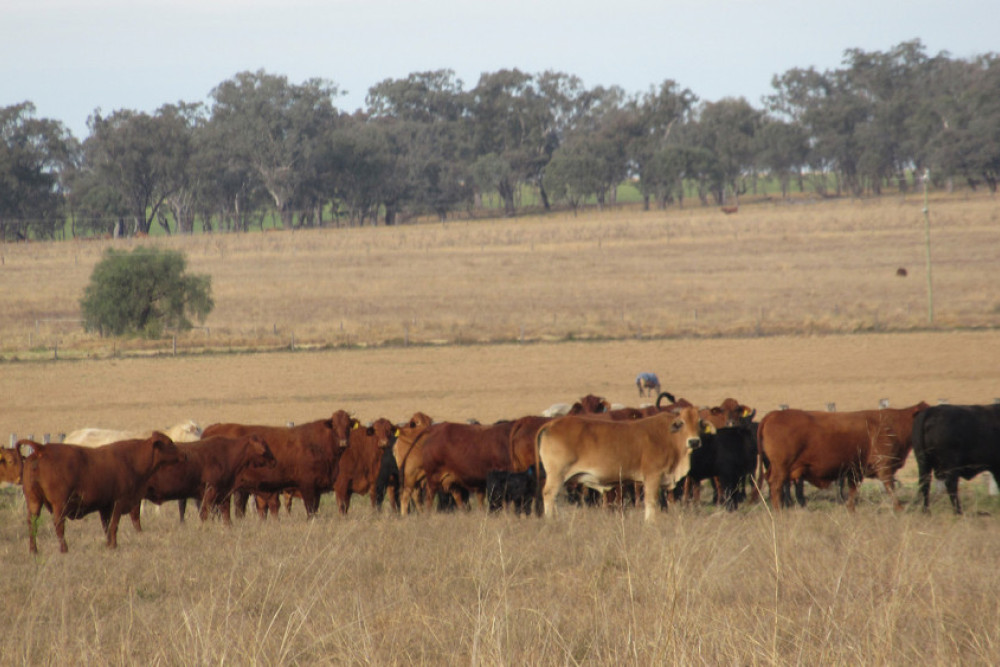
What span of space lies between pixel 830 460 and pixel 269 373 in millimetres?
19872

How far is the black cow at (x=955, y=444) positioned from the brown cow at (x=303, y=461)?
5819 mm

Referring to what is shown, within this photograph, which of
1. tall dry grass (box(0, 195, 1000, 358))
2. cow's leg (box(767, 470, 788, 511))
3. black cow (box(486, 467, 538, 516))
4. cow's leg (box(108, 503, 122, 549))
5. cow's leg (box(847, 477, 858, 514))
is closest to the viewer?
cow's leg (box(108, 503, 122, 549))

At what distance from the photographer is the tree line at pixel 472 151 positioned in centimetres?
8906

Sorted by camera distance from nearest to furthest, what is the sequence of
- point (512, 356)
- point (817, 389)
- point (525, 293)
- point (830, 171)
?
point (817, 389) → point (512, 356) → point (525, 293) → point (830, 171)

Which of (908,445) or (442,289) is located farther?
(442,289)

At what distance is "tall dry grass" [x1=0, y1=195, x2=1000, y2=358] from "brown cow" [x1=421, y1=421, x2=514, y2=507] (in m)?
23.2

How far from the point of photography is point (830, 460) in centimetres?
1109

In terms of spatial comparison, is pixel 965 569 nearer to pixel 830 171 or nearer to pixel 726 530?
pixel 726 530

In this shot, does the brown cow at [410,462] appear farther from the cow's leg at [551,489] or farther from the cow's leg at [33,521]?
the cow's leg at [33,521]

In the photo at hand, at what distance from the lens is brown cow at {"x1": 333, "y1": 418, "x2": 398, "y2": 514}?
38.9 feet

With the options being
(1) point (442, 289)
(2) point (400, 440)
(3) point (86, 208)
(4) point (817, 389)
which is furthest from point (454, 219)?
(2) point (400, 440)

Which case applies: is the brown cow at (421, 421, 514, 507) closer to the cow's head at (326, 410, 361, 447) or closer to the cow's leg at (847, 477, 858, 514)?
the cow's head at (326, 410, 361, 447)

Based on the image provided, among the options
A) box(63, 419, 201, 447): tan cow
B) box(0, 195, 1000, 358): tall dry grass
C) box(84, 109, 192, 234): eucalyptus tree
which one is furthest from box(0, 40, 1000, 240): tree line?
box(63, 419, 201, 447): tan cow

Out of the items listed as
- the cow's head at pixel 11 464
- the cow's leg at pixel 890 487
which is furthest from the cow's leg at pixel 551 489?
the cow's head at pixel 11 464
